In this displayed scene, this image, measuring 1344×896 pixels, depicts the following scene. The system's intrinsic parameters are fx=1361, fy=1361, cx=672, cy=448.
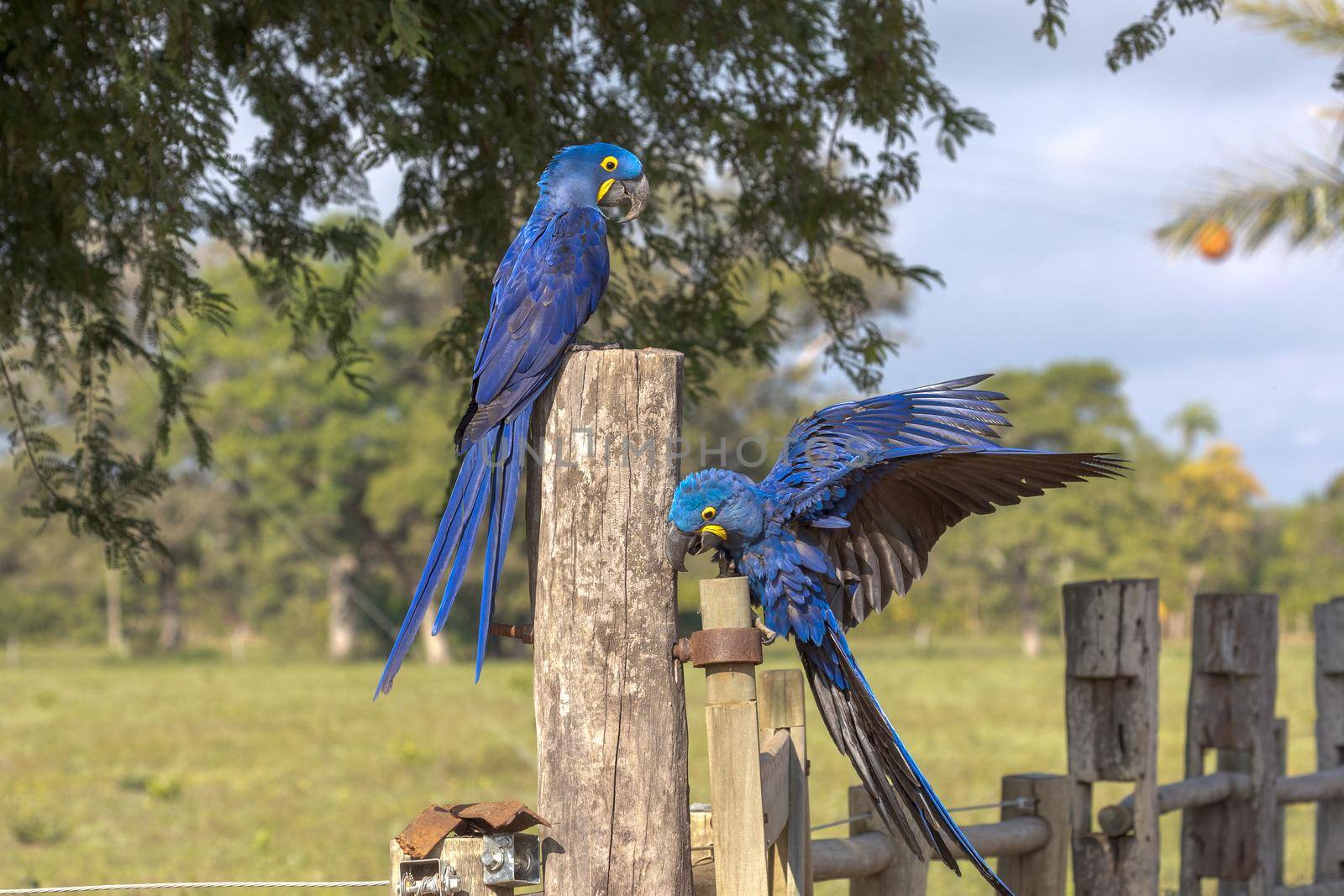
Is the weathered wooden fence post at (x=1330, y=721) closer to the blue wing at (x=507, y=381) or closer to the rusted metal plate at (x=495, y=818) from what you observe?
the blue wing at (x=507, y=381)

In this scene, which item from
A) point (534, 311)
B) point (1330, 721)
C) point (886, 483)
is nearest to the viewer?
point (886, 483)

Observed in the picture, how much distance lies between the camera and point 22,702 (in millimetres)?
16000

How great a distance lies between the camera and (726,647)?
226 cm

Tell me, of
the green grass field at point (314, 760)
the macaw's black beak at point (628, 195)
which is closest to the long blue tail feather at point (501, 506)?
the macaw's black beak at point (628, 195)

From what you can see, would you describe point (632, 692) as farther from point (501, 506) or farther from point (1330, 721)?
point (1330, 721)

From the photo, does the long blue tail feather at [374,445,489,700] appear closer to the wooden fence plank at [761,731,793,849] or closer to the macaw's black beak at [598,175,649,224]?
the wooden fence plank at [761,731,793,849]

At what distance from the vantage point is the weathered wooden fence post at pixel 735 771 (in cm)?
226

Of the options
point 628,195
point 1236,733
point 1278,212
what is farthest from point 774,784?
point 1278,212

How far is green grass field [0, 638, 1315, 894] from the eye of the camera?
791cm

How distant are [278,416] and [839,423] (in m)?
26.0

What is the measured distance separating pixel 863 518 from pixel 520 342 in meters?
0.73

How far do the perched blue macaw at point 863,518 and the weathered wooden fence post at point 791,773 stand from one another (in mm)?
95

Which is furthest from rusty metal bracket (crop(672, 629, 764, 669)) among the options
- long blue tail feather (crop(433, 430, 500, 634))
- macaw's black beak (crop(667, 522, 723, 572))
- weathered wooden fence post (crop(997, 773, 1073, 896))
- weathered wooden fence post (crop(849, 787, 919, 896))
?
weathered wooden fence post (crop(997, 773, 1073, 896))

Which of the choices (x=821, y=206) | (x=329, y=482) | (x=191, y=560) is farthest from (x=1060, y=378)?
(x=821, y=206)
